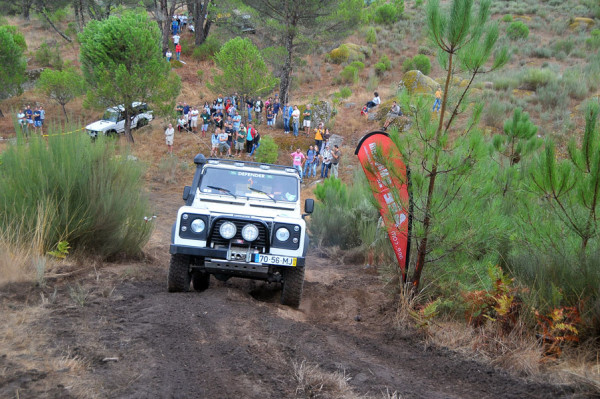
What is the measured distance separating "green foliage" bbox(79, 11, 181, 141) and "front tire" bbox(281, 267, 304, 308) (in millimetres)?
18452

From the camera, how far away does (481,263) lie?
21.3 feet

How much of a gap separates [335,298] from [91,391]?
188 inches

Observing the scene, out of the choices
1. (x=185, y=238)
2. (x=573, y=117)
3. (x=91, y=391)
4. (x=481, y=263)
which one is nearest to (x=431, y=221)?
(x=481, y=263)

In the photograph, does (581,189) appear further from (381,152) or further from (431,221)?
(381,152)

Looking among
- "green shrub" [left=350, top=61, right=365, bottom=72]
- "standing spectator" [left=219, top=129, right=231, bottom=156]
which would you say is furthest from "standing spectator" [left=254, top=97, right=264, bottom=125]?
"green shrub" [left=350, top=61, right=365, bottom=72]

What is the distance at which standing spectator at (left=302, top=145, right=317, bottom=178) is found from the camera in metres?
20.7

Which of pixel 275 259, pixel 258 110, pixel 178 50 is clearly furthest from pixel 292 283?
pixel 178 50

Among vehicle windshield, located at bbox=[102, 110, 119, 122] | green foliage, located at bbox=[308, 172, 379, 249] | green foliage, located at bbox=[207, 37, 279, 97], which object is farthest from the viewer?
vehicle windshield, located at bbox=[102, 110, 119, 122]

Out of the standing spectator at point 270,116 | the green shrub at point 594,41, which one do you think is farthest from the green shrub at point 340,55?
the green shrub at point 594,41

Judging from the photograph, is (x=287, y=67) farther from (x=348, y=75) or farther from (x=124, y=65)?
(x=348, y=75)

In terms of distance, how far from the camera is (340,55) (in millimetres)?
40094

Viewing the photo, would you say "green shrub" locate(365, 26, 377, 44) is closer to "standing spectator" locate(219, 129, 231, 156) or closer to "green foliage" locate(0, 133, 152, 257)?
"standing spectator" locate(219, 129, 231, 156)

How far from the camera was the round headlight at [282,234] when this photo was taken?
6631mm

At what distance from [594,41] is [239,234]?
34.5 meters
